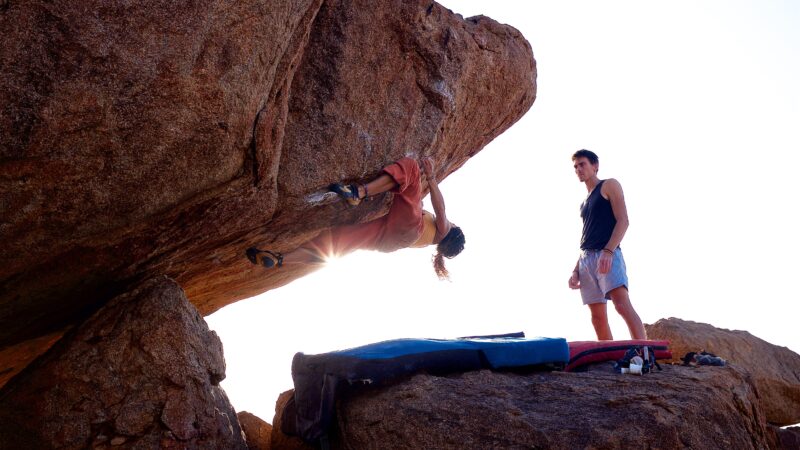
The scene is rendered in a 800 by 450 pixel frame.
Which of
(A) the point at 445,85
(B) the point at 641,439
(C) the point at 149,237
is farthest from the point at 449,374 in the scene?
(A) the point at 445,85


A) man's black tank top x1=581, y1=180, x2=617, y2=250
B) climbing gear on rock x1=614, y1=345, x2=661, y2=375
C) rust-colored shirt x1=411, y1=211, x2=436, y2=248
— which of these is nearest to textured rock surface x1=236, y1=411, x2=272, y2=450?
rust-colored shirt x1=411, y1=211, x2=436, y2=248

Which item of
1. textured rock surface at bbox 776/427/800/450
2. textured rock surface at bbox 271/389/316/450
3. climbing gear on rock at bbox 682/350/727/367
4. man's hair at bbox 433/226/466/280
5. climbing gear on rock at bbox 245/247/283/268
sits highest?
man's hair at bbox 433/226/466/280

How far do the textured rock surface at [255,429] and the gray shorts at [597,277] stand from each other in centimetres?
404

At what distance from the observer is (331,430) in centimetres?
514

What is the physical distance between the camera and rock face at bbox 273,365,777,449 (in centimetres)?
425

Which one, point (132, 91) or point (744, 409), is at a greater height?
point (132, 91)

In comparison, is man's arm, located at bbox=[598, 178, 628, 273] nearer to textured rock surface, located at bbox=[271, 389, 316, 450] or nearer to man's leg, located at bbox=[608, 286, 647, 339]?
man's leg, located at bbox=[608, 286, 647, 339]

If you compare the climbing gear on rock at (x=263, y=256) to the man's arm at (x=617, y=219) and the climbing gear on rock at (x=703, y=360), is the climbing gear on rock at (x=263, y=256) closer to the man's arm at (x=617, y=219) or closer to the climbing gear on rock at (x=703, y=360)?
the man's arm at (x=617, y=219)

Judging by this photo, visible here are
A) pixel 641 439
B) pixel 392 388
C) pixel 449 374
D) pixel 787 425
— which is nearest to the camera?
pixel 641 439

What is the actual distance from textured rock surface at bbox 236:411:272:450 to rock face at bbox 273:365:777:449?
7.89 ft

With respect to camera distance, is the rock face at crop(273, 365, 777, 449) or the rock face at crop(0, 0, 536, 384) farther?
the rock face at crop(273, 365, 777, 449)

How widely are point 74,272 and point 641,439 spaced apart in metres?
4.33

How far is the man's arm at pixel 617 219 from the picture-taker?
7.32 m

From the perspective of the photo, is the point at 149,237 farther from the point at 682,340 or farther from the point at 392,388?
the point at 682,340
